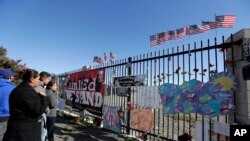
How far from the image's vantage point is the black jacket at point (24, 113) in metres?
4.46

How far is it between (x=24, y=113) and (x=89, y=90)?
9019 mm

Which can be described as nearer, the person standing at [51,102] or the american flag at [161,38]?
the person standing at [51,102]

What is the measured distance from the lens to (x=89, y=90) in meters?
13.5

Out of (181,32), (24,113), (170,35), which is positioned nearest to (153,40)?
(170,35)

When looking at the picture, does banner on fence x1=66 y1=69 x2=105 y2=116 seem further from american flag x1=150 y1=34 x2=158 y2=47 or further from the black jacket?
the black jacket

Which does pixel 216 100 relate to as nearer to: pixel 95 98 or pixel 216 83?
pixel 216 83

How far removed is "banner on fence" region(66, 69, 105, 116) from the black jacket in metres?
7.49

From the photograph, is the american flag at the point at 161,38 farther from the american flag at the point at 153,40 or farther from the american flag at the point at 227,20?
the american flag at the point at 227,20

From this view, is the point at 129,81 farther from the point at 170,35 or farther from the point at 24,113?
the point at 24,113

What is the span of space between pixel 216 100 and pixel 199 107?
0.52 metres

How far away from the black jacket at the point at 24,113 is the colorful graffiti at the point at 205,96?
307 cm

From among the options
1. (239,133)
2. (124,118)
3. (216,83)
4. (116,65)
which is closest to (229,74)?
(216,83)

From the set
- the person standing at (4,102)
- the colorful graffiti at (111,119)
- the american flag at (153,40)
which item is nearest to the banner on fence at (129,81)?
the colorful graffiti at (111,119)

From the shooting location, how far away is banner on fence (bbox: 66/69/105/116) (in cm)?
1233
